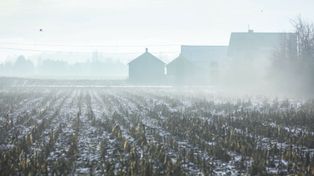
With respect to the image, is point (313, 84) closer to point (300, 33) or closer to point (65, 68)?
point (300, 33)

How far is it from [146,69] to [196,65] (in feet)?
37.4

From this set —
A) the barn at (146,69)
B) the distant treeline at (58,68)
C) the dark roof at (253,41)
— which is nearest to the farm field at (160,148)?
the dark roof at (253,41)

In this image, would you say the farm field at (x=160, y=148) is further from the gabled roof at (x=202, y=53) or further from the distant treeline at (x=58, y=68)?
the distant treeline at (x=58, y=68)

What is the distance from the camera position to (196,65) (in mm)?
71938

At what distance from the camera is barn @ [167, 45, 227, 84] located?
62750mm

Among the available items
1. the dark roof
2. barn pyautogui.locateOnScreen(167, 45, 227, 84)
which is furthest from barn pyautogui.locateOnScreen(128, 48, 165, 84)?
the dark roof

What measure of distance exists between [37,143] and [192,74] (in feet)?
182

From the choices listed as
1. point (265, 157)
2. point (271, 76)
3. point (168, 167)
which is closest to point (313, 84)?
point (271, 76)

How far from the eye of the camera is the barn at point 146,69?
216 ft

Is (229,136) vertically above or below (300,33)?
below

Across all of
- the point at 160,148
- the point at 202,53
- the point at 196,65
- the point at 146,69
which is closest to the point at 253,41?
the point at 196,65

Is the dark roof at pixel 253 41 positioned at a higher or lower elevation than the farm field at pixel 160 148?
higher

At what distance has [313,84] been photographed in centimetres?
3197

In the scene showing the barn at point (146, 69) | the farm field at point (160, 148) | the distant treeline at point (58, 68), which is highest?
the distant treeline at point (58, 68)
